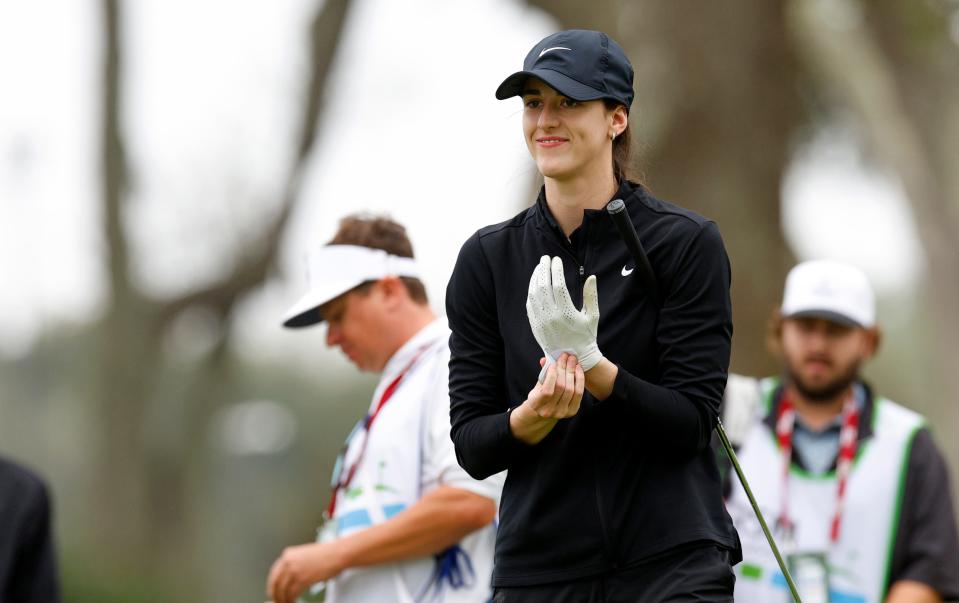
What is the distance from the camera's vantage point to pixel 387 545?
4984 millimetres

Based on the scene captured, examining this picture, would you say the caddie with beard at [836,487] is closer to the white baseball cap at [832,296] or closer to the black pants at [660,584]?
the white baseball cap at [832,296]

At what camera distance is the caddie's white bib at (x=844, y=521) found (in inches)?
217

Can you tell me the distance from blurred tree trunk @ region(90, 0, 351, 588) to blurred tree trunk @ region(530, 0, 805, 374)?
4959 millimetres

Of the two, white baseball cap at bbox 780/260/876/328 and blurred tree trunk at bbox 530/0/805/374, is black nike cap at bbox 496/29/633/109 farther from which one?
blurred tree trunk at bbox 530/0/805/374

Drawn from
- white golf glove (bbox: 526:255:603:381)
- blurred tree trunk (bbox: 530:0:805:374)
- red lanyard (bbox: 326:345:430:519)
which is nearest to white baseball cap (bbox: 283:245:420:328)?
red lanyard (bbox: 326:345:430:519)

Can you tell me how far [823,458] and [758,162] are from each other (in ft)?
23.4

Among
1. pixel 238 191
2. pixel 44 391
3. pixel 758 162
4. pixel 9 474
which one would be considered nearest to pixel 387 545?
pixel 9 474

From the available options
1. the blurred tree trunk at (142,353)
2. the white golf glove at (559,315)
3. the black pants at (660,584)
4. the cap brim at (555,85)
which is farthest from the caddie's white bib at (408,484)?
the blurred tree trunk at (142,353)

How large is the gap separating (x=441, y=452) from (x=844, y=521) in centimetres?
144

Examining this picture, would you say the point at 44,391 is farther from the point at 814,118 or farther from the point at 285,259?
the point at 814,118

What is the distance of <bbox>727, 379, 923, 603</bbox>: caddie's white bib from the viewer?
551 cm

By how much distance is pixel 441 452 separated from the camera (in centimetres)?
507

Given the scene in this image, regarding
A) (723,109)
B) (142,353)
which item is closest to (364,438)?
(723,109)

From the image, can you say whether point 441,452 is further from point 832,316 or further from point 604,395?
point 604,395
